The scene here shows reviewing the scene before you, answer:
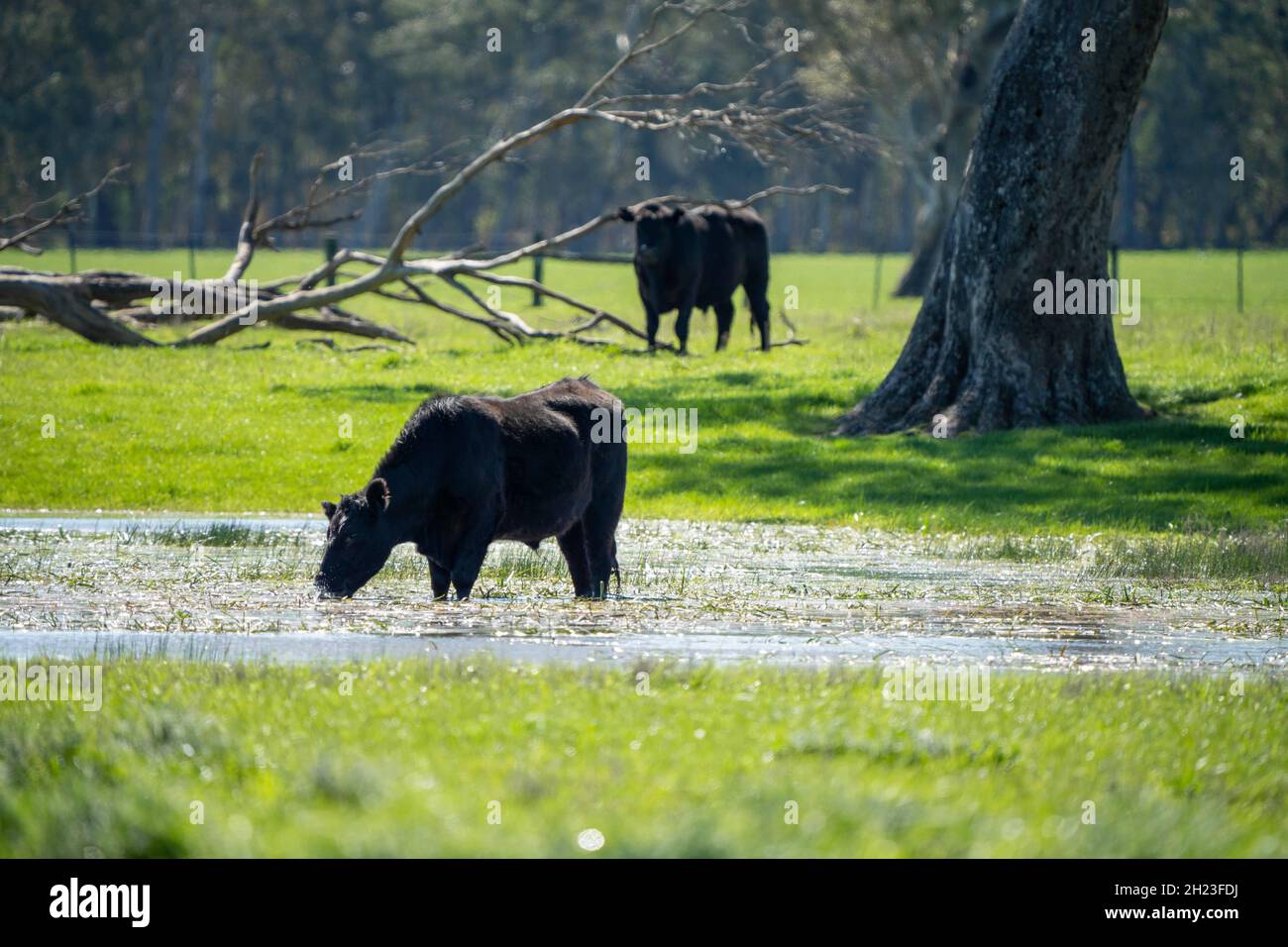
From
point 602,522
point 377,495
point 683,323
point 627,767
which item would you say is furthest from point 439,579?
point 683,323

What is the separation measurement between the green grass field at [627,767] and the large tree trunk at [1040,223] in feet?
40.3

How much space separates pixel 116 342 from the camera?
2688 cm

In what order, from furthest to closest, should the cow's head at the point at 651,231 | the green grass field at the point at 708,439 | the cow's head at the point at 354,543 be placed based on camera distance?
the cow's head at the point at 651,231, the green grass field at the point at 708,439, the cow's head at the point at 354,543

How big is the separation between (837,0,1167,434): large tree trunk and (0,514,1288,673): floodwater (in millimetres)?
5896

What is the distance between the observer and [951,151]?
5072 cm

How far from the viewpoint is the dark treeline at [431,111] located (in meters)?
81.4

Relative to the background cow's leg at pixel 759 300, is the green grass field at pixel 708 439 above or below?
below

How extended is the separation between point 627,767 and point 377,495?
17.7 ft

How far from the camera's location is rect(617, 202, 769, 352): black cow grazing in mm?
27859

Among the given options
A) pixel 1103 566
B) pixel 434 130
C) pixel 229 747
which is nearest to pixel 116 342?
pixel 1103 566

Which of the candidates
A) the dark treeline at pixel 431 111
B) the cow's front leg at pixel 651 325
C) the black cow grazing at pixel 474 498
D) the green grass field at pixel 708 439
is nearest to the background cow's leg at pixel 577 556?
Result: the black cow grazing at pixel 474 498

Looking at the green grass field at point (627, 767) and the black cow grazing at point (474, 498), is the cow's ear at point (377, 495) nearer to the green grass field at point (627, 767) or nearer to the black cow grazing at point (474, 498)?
the black cow grazing at point (474, 498)

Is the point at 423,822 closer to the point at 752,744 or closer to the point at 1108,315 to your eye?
the point at 752,744
